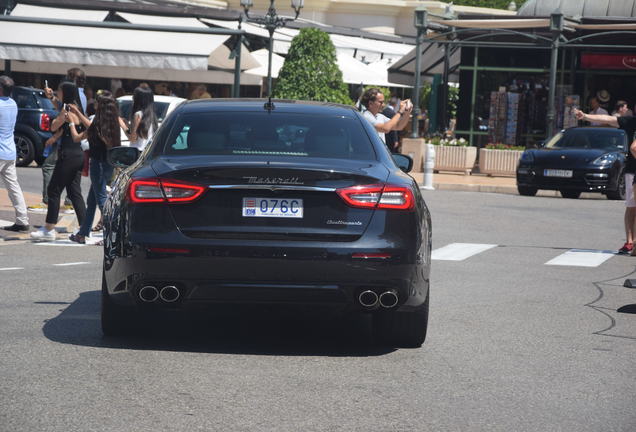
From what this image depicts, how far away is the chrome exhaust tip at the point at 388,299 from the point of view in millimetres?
7301

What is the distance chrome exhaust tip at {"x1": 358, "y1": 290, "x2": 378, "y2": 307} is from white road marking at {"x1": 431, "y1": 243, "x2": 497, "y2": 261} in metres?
6.92

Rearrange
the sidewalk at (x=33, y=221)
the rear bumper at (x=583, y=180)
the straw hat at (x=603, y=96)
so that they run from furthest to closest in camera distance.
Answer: the straw hat at (x=603, y=96) → the rear bumper at (x=583, y=180) → the sidewalk at (x=33, y=221)

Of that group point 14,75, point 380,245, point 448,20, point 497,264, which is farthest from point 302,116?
point 14,75

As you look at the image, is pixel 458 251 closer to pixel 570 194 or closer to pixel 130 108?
pixel 130 108

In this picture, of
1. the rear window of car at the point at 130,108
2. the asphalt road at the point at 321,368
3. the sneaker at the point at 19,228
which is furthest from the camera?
the rear window of car at the point at 130,108

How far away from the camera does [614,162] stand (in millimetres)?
25156

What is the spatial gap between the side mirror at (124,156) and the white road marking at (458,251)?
18.0 ft

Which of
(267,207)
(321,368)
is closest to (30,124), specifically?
(267,207)

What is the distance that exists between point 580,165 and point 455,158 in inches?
264

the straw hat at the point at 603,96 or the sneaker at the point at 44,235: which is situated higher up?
the straw hat at the point at 603,96

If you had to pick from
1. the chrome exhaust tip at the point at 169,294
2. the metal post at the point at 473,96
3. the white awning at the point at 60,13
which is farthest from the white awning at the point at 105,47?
the chrome exhaust tip at the point at 169,294

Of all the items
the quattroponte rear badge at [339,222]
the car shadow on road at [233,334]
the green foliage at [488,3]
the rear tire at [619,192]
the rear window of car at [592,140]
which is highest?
the green foliage at [488,3]

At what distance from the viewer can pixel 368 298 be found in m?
7.27

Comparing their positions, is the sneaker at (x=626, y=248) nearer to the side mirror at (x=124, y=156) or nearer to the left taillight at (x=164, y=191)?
the side mirror at (x=124, y=156)
